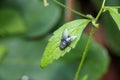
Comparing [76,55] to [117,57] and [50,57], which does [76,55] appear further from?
[50,57]

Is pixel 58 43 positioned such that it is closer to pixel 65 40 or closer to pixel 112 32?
pixel 65 40

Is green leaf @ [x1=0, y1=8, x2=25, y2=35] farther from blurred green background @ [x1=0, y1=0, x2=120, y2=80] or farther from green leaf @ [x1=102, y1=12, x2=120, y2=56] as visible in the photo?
green leaf @ [x1=102, y1=12, x2=120, y2=56]

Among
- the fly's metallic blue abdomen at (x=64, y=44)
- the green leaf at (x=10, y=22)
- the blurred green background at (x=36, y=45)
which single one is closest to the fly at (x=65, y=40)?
the fly's metallic blue abdomen at (x=64, y=44)

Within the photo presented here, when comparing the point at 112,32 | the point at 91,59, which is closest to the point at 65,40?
the point at 91,59

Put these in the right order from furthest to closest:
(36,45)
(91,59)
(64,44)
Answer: (36,45)
(91,59)
(64,44)

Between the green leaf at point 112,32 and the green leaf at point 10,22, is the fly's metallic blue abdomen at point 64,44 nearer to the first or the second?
the green leaf at point 112,32

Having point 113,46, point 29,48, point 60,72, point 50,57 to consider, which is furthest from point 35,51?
point 50,57

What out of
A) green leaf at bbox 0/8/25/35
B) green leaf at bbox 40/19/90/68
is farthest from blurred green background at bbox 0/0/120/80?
green leaf at bbox 40/19/90/68
